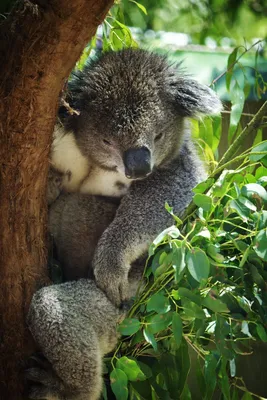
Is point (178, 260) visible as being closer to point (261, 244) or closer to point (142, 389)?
point (261, 244)

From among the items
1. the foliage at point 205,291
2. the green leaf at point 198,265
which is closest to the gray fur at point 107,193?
the foliage at point 205,291

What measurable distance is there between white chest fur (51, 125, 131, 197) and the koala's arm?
14 cm

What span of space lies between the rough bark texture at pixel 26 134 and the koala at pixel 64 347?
0.07 meters

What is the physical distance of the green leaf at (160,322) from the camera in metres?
2.40

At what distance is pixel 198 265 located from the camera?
216cm

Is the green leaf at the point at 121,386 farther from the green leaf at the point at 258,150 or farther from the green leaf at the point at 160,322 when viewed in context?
the green leaf at the point at 258,150

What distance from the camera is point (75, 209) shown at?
3236 mm

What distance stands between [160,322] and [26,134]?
0.87 meters

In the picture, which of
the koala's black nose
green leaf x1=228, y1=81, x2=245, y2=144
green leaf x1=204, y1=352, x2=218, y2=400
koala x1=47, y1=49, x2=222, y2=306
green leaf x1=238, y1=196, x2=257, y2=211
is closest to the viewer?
green leaf x1=238, y1=196, x2=257, y2=211

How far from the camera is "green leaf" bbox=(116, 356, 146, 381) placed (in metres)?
2.42

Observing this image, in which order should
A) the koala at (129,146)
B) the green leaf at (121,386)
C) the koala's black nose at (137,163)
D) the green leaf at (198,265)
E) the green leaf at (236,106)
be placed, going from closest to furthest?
1. the green leaf at (198,265)
2. the green leaf at (121,386)
3. the koala's black nose at (137,163)
4. the koala at (129,146)
5. the green leaf at (236,106)

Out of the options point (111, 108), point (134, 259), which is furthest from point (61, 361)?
point (111, 108)

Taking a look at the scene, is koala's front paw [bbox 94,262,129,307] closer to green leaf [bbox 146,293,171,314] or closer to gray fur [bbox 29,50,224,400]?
gray fur [bbox 29,50,224,400]

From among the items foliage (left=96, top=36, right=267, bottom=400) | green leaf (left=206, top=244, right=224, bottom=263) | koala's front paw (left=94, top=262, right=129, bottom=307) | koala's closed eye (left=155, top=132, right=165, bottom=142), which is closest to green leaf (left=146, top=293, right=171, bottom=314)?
foliage (left=96, top=36, right=267, bottom=400)
